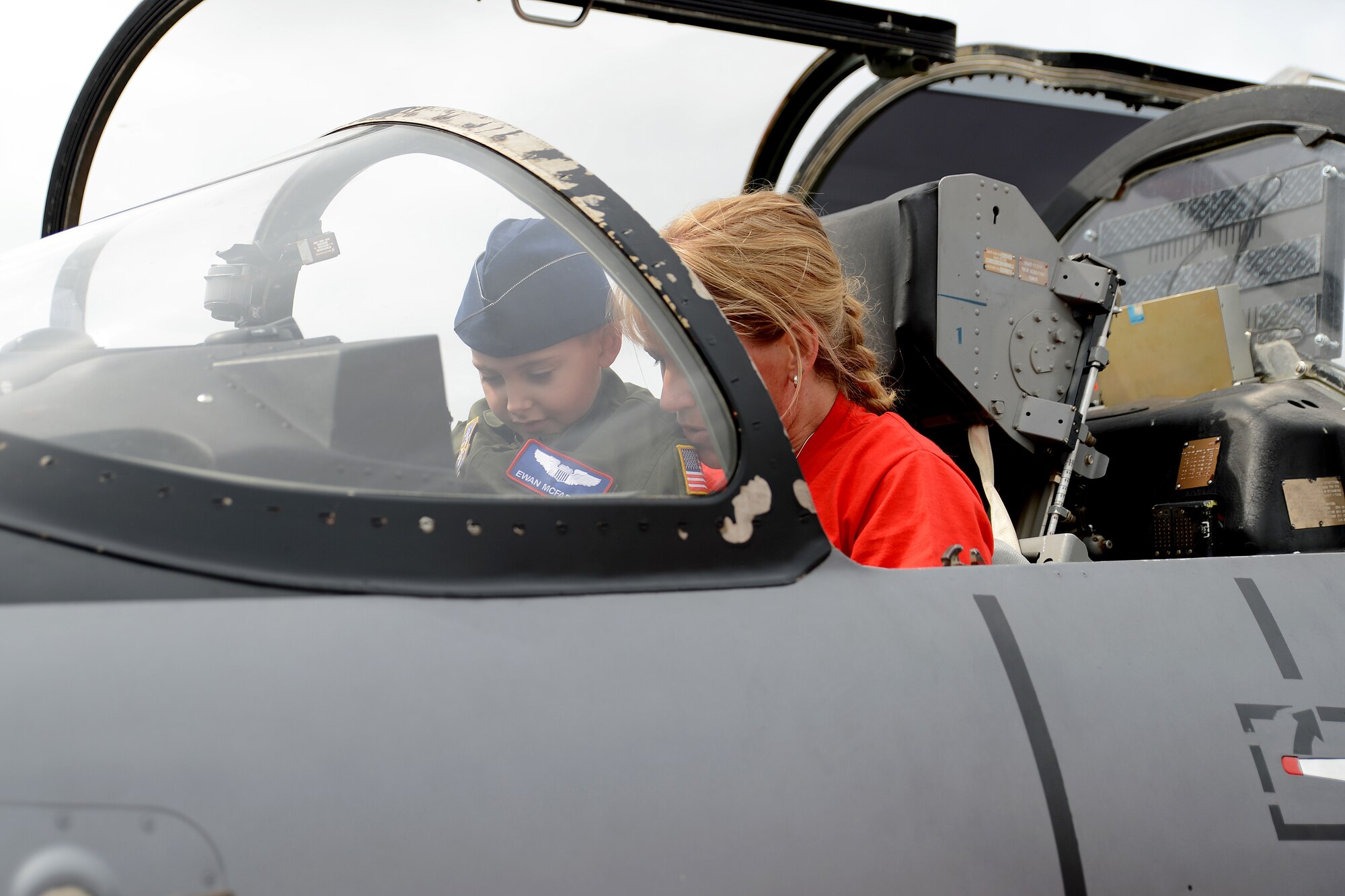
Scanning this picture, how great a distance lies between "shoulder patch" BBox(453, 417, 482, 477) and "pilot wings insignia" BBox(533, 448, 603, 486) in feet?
0.22

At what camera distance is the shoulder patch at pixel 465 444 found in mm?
964

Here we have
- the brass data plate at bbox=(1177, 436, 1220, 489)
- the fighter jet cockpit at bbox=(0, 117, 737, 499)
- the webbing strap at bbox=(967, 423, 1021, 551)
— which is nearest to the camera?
the fighter jet cockpit at bbox=(0, 117, 737, 499)

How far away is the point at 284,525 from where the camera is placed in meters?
0.86

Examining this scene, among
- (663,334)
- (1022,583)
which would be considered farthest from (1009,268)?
(663,334)

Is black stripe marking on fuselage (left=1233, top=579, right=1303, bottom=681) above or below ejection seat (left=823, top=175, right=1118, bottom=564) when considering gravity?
below

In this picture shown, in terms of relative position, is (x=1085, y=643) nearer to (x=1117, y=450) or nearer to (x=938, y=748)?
(x=938, y=748)

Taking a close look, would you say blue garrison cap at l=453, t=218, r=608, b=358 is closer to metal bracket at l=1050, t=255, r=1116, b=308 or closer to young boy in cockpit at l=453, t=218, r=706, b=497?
young boy in cockpit at l=453, t=218, r=706, b=497

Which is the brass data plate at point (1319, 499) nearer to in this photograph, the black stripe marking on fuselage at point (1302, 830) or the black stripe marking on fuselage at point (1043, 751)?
the black stripe marking on fuselage at point (1302, 830)

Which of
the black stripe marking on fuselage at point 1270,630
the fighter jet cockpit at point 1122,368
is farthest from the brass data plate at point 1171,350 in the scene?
the black stripe marking on fuselage at point 1270,630

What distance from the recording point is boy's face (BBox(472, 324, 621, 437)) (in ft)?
3.58

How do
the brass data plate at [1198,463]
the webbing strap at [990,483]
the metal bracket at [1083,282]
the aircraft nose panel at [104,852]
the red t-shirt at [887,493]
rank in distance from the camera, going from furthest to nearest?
1. the metal bracket at [1083,282]
2. the brass data plate at [1198,463]
3. the webbing strap at [990,483]
4. the red t-shirt at [887,493]
5. the aircraft nose panel at [104,852]

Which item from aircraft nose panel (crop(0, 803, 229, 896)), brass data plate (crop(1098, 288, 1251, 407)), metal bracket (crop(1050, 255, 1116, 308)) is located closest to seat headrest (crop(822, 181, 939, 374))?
metal bracket (crop(1050, 255, 1116, 308))

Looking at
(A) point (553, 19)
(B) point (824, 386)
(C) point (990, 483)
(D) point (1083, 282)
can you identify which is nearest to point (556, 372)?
(B) point (824, 386)

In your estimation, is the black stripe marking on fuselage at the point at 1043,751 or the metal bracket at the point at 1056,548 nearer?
the black stripe marking on fuselage at the point at 1043,751
